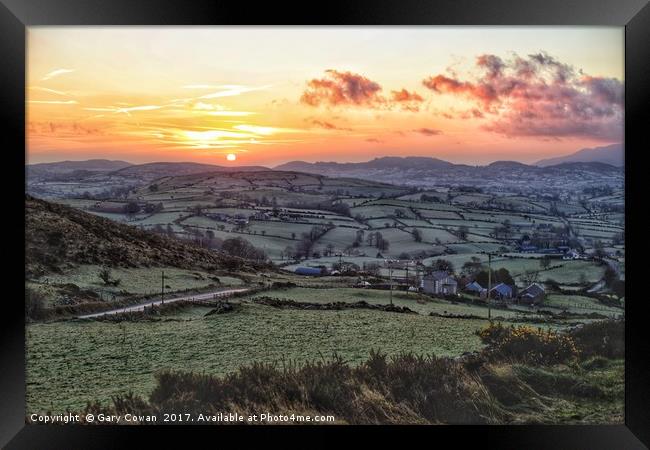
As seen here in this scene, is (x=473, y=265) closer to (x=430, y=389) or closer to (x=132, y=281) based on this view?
(x=430, y=389)

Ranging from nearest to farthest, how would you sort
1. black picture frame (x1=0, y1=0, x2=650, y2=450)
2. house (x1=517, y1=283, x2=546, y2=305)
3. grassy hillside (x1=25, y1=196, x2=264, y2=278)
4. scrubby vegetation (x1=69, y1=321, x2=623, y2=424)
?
black picture frame (x1=0, y1=0, x2=650, y2=450) → scrubby vegetation (x1=69, y1=321, x2=623, y2=424) → grassy hillside (x1=25, y1=196, x2=264, y2=278) → house (x1=517, y1=283, x2=546, y2=305)

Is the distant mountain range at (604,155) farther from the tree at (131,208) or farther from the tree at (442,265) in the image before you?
the tree at (131,208)

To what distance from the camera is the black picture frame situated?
15.2 ft

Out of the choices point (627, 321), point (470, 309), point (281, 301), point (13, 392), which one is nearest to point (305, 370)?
point (281, 301)

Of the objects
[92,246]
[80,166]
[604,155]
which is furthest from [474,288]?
[80,166]

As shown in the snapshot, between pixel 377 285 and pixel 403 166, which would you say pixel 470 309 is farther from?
pixel 403 166

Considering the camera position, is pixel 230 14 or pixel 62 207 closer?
pixel 230 14

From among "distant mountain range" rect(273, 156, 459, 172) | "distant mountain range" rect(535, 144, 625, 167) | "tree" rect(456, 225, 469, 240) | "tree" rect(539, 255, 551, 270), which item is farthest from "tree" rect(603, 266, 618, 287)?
"distant mountain range" rect(273, 156, 459, 172)

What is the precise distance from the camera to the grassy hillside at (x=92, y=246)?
16.3 feet

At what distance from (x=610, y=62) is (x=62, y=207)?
5079 millimetres

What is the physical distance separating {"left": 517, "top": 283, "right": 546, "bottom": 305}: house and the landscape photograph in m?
0.03

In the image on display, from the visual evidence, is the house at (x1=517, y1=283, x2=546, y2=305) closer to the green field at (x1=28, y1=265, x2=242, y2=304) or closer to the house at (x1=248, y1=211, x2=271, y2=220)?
the house at (x1=248, y1=211, x2=271, y2=220)

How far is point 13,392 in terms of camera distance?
477 cm

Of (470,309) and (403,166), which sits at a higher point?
(403,166)
